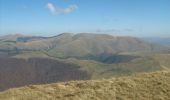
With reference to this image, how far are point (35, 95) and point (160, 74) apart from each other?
1446cm

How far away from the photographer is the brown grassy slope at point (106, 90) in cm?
2745

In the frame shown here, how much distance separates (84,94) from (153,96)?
22.2ft

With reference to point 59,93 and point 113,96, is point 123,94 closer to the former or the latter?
point 113,96

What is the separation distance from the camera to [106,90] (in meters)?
29.3

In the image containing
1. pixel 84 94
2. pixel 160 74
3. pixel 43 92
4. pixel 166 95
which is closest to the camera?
pixel 166 95

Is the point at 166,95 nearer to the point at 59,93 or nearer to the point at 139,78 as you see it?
the point at 139,78

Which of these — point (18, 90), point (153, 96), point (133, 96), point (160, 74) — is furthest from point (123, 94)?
point (18, 90)

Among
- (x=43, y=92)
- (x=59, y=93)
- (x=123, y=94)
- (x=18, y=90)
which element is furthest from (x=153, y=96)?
(x=18, y=90)

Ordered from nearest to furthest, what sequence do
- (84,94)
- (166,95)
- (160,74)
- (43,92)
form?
(166,95)
(84,94)
(43,92)
(160,74)

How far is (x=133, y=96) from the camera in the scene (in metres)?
27.2

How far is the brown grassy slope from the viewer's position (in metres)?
27.5

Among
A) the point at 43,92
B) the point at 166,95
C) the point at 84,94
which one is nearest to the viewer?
the point at 166,95

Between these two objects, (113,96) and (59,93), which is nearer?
(113,96)

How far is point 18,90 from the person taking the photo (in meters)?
31.7
